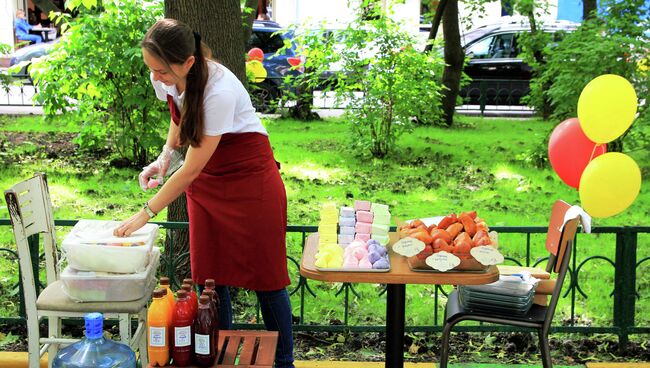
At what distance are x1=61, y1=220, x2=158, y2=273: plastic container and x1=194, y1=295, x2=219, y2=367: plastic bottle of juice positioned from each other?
20.9 inches

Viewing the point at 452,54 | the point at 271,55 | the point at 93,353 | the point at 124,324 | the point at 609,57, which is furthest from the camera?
the point at 271,55

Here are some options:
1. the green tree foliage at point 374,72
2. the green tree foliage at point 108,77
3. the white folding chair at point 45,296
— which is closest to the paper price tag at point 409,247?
the white folding chair at point 45,296

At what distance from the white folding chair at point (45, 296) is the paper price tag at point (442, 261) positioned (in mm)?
1248

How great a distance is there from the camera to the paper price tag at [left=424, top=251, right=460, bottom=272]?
11.3 ft

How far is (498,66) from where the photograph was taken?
16.7 metres

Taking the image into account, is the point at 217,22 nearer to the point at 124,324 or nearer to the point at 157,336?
the point at 124,324

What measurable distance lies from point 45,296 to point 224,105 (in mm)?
1191

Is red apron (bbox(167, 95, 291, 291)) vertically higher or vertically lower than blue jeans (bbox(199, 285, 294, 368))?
higher

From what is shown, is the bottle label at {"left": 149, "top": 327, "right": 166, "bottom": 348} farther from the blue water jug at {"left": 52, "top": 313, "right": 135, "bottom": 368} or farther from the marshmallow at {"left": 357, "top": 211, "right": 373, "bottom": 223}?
the marshmallow at {"left": 357, "top": 211, "right": 373, "bottom": 223}

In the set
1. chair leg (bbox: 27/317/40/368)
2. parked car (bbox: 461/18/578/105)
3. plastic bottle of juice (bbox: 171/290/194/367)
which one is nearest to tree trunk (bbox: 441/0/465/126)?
parked car (bbox: 461/18/578/105)

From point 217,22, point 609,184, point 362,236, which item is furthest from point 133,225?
point 609,184

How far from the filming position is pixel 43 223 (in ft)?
13.3

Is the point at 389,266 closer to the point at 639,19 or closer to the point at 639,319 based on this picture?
the point at 639,319

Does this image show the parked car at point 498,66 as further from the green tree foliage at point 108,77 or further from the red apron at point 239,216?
the red apron at point 239,216
